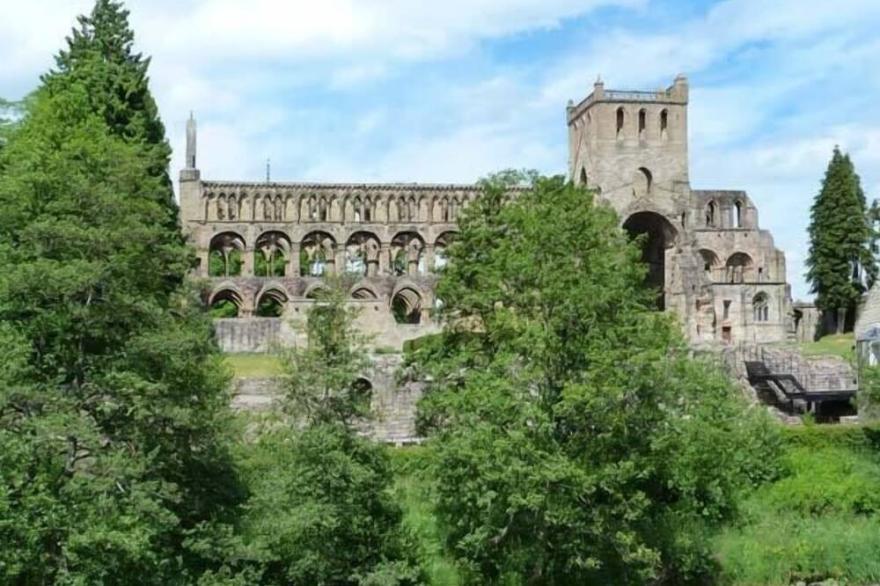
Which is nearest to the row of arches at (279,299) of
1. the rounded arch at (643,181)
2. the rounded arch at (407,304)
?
the rounded arch at (407,304)

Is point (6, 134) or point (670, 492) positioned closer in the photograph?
point (670, 492)

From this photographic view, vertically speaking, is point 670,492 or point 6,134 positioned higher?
point 6,134

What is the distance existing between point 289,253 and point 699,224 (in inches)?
976

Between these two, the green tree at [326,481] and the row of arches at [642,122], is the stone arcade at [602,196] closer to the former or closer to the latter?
the row of arches at [642,122]

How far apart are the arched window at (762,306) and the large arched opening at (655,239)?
4.65 m

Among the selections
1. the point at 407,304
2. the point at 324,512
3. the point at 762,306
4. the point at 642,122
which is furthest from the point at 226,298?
the point at 324,512

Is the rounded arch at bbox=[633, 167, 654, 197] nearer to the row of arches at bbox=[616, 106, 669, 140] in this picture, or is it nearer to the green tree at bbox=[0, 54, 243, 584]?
the row of arches at bbox=[616, 106, 669, 140]

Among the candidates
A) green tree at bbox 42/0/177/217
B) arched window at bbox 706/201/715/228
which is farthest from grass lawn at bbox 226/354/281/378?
arched window at bbox 706/201/715/228

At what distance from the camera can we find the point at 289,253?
7131 centimetres

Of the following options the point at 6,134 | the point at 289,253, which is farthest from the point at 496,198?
the point at 289,253

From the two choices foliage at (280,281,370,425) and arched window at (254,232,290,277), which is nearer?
foliage at (280,281,370,425)

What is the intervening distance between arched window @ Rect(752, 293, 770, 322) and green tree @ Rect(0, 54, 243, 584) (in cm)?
4057

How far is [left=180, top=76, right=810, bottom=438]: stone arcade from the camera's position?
60.7 meters

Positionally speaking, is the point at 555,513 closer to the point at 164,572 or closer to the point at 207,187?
the point at 164,572
